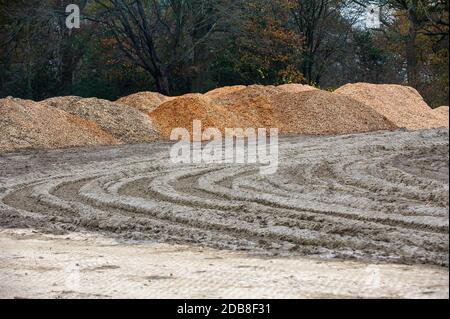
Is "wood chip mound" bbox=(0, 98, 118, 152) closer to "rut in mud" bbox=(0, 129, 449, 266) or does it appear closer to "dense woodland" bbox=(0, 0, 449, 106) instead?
"rut in mud" bbox=(0, 129, 449, 266)

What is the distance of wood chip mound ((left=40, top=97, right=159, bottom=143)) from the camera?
24.1m

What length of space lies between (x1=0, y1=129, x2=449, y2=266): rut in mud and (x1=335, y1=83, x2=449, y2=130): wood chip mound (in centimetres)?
830

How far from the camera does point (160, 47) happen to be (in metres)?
35.7

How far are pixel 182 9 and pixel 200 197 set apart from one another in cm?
2201

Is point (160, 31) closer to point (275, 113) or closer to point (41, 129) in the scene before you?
point (275, 113)

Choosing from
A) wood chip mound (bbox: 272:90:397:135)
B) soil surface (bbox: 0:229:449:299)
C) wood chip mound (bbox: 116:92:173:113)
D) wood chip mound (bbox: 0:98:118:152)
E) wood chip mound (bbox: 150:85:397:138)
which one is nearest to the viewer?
soil surface (bbox: 0:229:449:299)

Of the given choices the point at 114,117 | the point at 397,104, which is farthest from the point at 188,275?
the point at 397,104

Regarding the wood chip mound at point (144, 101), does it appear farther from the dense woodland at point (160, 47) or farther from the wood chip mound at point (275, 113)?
the dense woodland at point (160, 47)

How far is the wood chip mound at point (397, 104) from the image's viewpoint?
27672 mm

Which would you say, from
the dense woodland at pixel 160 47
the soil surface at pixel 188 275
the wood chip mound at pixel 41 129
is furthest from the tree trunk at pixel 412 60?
the soil surface at pixel 188 275
